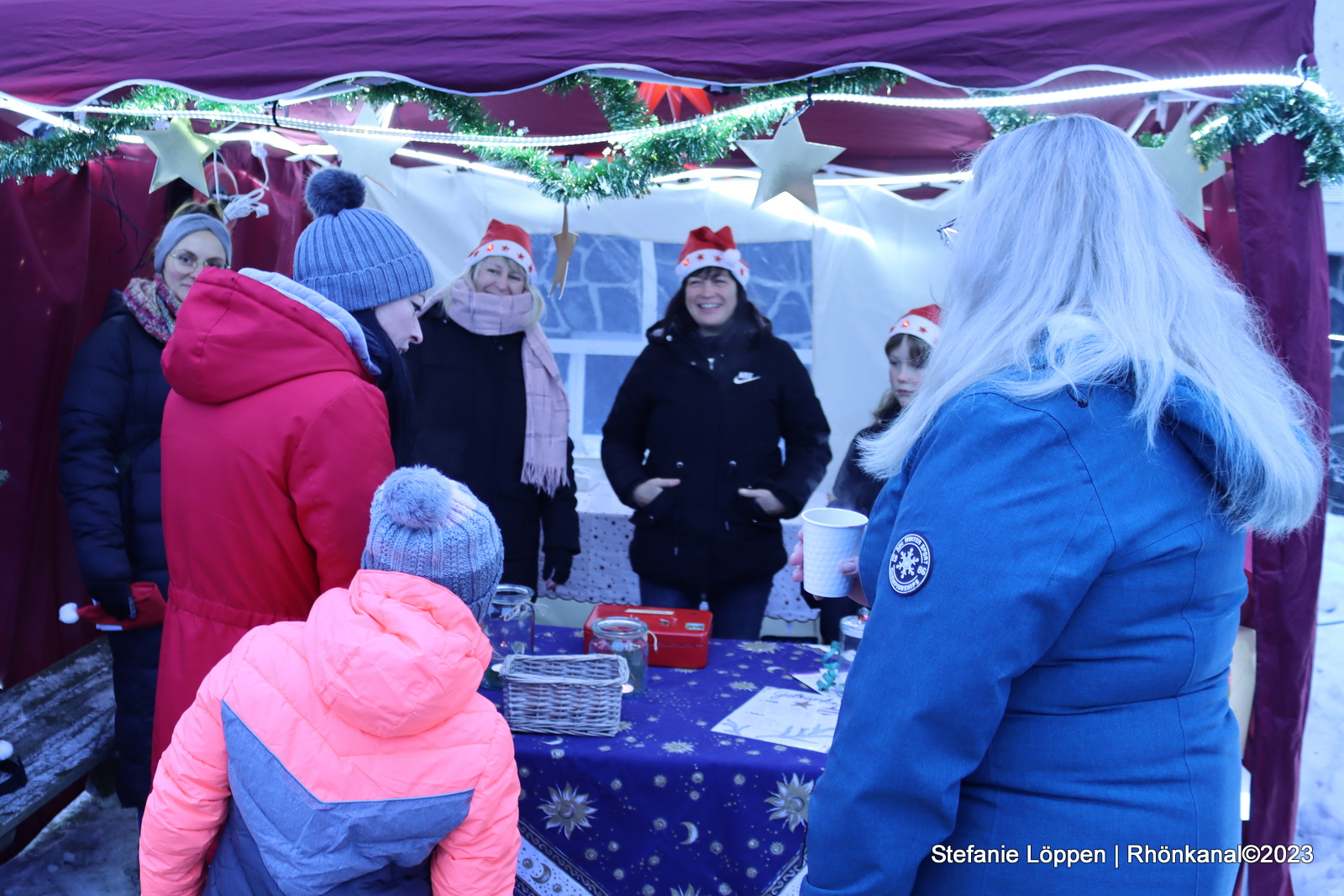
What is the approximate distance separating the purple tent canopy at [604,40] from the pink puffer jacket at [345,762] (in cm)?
157

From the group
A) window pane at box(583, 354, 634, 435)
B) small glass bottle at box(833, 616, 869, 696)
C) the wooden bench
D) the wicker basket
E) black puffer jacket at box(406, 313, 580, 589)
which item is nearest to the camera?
the wicker basket

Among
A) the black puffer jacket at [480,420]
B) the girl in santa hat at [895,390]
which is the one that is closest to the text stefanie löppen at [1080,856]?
the girl in santa hat at [895,390]

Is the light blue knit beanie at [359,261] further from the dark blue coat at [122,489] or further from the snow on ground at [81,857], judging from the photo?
the snow on ground at [81,857]

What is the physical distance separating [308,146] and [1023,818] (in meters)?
4.13

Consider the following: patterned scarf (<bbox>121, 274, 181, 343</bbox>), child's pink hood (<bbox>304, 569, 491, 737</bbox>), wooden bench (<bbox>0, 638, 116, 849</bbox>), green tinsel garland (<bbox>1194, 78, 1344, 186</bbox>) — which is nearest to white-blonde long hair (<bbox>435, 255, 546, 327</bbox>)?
patterned scarf (<bbox>121, 274, 181, 343</bbox>)

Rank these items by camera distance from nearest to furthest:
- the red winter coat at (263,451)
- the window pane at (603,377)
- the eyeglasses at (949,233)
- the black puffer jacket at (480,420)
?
the eyeglasses at (949,233) → the red winter coat at (263,451) → the black puffer jacket at (480,420) → the window pane at (603,377)

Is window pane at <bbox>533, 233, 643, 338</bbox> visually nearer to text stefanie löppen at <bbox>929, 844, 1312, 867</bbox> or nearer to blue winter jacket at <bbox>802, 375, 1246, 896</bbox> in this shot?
blue winter jacket at <bbox>802, 375, 1246, 896</bbox>

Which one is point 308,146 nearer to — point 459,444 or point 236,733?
point 459,444

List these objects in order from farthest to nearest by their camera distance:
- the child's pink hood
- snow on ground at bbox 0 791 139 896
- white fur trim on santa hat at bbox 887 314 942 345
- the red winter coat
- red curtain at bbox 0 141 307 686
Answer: white fur trim on santa hat at bbox 887 314 942 345 < red curtain at bbox 0 141 307 686 < snow on ground at bbox 0 791 139 896 < the red winter coat < the child's pink hood

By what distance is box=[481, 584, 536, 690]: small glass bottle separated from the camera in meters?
2.17

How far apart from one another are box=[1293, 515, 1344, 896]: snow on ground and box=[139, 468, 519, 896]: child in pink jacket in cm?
262

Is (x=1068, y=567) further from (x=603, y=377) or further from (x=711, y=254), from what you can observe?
(x=603, y=377)

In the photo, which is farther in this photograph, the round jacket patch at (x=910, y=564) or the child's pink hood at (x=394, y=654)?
the child's pink hood at (x=394, y=654)

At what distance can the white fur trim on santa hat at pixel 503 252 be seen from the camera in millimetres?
3244
